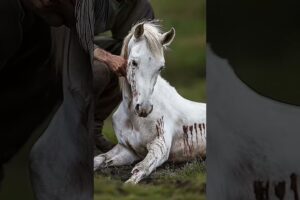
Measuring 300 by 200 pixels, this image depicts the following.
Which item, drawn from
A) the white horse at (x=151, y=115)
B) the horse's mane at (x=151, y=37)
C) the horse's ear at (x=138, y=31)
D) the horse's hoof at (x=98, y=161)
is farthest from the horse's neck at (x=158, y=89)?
the horse's hoof at (x=98, y=161)

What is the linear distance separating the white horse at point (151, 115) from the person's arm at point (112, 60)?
0.04 meters

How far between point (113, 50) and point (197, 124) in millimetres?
730

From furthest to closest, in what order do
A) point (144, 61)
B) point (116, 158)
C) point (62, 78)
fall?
1. point (62, 78)
2. point (116, 158)
3. point (144, 61)

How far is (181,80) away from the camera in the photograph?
4.59 metres

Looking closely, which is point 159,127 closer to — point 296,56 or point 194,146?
point 194,146

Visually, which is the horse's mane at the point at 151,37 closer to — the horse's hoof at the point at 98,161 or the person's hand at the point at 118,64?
the person's hand at the point at 118,64

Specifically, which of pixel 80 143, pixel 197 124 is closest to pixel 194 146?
pixel 197 124

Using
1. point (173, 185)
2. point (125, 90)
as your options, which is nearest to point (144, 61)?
point (125, 90)

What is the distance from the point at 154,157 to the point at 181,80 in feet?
1.73

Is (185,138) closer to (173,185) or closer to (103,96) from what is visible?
(173,185)

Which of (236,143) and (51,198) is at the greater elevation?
(236,143)

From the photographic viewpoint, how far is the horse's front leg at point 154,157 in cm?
454

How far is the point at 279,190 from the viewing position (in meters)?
4.43

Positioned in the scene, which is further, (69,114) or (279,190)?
(69,114)
